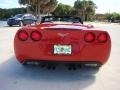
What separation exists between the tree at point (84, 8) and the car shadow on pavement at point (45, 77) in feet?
262

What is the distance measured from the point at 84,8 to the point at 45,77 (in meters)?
81.6

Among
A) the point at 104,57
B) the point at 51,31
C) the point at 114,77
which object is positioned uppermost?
the point at 51,31

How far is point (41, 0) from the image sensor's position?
43781mm

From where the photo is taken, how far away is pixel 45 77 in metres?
5.62

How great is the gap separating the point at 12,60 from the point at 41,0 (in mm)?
36912

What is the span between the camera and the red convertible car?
18.0ft

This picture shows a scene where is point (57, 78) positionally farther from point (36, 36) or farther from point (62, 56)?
point (36, 36)

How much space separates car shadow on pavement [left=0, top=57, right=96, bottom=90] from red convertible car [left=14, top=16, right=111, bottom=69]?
0.89ft

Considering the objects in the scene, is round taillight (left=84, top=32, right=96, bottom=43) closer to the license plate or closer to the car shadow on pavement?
the license plate

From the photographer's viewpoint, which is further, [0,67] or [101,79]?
[0,67]

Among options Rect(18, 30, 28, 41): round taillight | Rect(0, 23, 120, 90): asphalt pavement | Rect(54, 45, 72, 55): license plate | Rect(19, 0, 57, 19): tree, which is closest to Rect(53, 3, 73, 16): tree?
Rect(19, 0, 57, 19): tree

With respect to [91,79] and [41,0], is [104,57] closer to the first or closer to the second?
[91,79]

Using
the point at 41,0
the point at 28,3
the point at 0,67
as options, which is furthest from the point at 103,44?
the point at 28,3

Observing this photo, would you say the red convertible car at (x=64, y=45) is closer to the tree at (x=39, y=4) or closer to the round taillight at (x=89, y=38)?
the round taillight at (x=89, y=38)
